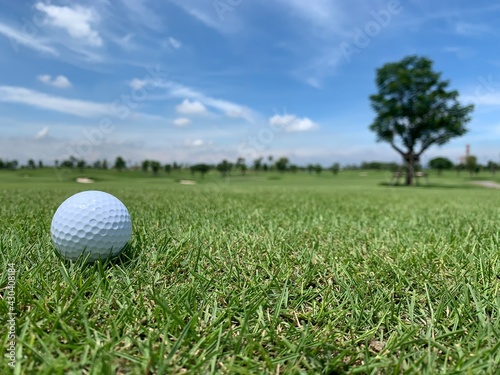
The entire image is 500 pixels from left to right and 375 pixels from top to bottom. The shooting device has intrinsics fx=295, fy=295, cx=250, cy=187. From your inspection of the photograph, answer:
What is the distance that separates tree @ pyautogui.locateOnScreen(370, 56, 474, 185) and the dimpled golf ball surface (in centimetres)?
2458

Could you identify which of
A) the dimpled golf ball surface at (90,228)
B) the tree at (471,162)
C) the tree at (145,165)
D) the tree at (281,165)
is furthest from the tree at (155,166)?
the tree at (471,162)

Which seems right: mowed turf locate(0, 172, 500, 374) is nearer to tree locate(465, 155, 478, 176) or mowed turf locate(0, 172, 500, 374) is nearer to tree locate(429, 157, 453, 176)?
tree locate(465, 155, 478, 176)

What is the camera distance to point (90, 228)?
2023mm

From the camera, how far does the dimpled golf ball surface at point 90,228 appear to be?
196 cm

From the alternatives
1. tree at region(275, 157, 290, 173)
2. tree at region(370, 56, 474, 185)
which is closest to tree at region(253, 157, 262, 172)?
tree at region(275, 157, 290, 173)

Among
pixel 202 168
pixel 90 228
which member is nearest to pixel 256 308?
pixel 90 228

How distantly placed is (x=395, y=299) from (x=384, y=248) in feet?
3.00

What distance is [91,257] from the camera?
1945 mm

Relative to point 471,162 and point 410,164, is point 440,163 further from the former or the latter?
point 410,164

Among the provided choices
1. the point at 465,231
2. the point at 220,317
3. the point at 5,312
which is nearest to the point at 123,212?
the point at 5,312

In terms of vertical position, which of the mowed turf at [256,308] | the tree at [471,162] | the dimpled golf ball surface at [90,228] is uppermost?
the tree at [471,162]

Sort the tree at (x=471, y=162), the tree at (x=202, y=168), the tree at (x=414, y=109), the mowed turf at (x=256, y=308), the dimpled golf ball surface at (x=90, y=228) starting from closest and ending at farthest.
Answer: the mowed turf at (x=256, y=308), the dimpled golf ball surface at (x=90, y=228), the tree at (x=414, y=109), the tree at (x=202, y=168), the tree at (x=471, y=162)

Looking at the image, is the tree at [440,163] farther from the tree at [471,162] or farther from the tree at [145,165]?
the tree at [145,165]

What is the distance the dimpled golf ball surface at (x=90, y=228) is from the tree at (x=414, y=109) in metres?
24.6
